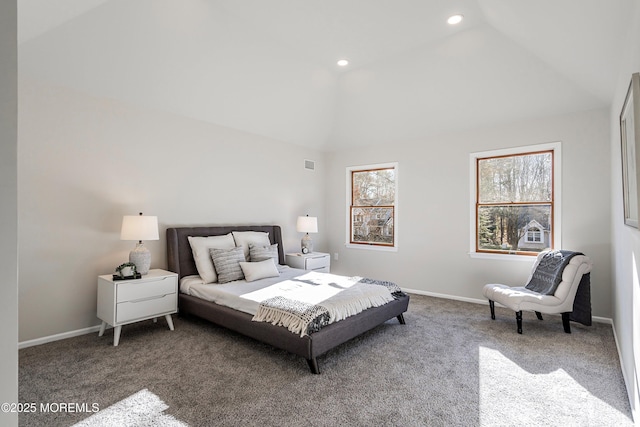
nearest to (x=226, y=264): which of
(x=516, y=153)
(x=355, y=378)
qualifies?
(x=355, y=378)

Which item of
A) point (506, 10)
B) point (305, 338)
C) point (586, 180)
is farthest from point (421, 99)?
point (305, 338)

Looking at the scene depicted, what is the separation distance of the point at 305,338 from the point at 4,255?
2.04 m

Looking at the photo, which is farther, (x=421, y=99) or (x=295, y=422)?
(x=421, y=99)

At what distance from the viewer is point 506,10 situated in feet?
9.68

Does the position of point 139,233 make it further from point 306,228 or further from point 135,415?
point 306,228

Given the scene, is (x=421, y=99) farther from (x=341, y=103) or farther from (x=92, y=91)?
(x=92, y=91)

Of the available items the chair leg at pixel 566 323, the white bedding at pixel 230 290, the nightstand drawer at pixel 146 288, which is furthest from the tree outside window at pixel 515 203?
the nightstand drawer at pixel 146 288

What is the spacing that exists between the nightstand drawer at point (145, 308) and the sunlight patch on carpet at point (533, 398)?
3.06 meters

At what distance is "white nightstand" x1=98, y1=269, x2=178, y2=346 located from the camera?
3.12m

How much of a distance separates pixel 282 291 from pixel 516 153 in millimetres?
3688

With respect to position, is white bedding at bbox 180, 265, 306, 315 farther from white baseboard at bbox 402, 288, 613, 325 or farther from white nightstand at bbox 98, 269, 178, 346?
white baseboard at bbox 402, 288, 613, 325

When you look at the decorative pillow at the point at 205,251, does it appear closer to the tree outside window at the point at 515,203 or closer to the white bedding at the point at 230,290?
the white bedding at the point at 230,290

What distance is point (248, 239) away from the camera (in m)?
4.54

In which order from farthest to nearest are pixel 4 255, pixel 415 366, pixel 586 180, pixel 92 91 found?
pixel 586 180 → pixel 92 91 → pixel 415 366 → pixel 4 255
